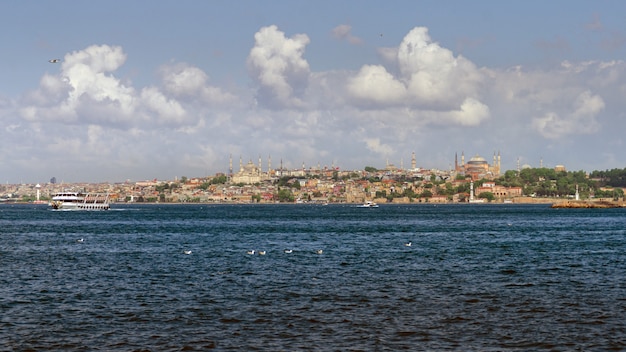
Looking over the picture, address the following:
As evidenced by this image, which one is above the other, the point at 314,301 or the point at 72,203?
the point at 72,203

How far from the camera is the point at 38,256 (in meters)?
48.3

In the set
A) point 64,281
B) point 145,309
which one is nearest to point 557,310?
point 145,309

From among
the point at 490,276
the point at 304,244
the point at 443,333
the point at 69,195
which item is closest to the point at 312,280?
the point at 490,276

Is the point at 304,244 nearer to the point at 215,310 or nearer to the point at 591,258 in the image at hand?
the point at 591,258

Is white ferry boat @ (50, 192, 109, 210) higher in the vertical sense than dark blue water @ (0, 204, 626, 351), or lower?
higher

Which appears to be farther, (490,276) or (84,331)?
(490,276)

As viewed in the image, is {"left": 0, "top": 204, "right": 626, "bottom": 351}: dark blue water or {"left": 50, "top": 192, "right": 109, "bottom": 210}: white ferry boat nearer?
{"left": 0, "top": 204, "right": 626, "bottom": 351}: dark blue water

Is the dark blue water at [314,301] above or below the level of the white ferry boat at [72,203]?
below

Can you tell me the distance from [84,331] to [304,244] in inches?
1484

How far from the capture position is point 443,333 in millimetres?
22047

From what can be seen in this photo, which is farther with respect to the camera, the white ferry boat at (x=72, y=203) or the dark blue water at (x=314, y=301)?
the white ferry boat at (x=72, y=203)

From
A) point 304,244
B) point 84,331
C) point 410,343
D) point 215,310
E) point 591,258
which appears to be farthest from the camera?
point 304,244

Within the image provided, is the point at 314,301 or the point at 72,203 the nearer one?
the point at 314,301

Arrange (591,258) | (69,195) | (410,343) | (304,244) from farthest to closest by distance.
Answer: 1. (69,195)
2. (304,244)
3. (591,258)
4. (410,343)
